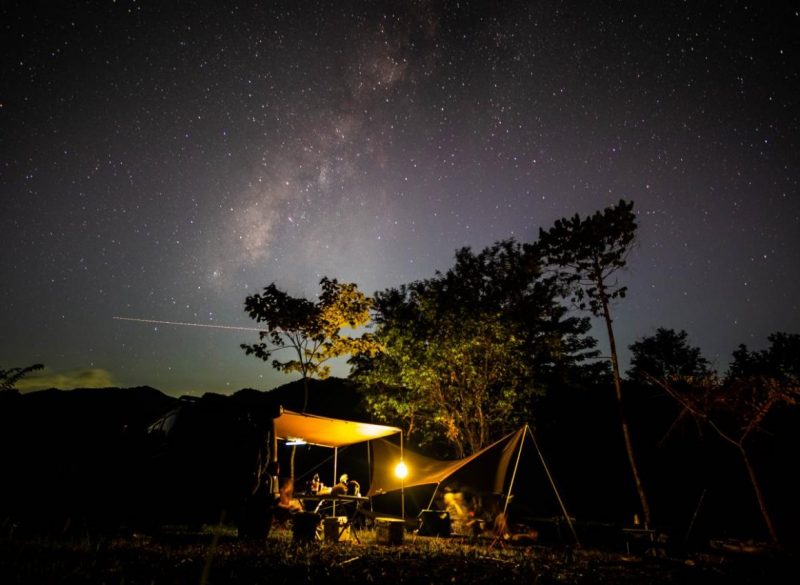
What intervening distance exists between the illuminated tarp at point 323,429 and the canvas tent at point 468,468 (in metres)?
0.81

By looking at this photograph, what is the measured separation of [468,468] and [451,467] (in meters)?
0.41

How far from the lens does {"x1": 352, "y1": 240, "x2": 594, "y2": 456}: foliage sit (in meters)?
14.4

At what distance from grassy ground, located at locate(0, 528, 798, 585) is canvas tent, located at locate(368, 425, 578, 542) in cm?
186

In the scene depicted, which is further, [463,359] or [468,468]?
[463,359]

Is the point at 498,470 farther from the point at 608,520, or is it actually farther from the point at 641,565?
the point at 608,520

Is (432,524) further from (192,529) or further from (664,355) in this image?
(664,355)

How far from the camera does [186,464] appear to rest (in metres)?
6.79

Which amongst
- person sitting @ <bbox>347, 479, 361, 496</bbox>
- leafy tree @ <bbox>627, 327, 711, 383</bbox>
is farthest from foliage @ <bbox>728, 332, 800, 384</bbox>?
person sitting @ <bbox>347, 479, 361, 496</bbox>

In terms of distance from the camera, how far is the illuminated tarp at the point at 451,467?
31.5 feet

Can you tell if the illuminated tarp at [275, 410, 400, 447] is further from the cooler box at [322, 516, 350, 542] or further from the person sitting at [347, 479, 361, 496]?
the cooler box at [322, 516, 350, 542]

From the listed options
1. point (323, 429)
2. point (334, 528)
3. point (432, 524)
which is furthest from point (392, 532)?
point (323, 429)

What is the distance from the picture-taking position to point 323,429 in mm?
10828

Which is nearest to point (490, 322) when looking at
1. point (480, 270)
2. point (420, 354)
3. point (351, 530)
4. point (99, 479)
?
point (420, 354)

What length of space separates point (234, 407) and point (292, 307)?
18.0ft
